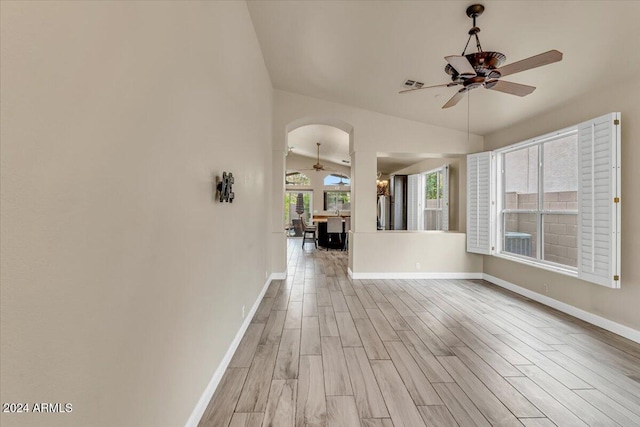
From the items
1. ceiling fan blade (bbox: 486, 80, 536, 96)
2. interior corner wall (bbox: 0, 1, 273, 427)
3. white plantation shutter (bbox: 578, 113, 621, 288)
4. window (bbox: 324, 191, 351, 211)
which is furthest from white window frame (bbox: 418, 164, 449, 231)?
interior corner wall (bbox: 0, 1, 273, 427)

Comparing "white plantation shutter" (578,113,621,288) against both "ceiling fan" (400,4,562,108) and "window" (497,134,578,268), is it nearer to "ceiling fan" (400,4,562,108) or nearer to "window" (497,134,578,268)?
"window" (497,134,578,268)

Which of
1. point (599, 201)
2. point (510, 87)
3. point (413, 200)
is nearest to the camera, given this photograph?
point (510, 87)

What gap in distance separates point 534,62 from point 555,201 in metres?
2.33

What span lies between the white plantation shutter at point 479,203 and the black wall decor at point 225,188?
4.22 metres

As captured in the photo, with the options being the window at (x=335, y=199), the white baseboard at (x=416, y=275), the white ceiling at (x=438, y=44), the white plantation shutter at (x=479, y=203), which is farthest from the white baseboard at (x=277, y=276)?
the window at (x=335, y=199)

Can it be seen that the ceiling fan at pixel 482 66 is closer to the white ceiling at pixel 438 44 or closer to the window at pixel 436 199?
the white ceiling at pixel 438 44

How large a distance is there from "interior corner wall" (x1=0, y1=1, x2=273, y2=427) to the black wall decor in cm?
14

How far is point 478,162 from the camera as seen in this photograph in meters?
4.83

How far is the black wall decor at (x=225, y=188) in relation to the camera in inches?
81.6

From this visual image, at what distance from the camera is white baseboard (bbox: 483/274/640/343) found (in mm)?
2787

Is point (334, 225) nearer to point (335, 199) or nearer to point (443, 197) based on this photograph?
point (443, 197)

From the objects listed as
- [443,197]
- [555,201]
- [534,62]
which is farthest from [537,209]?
[534,62]

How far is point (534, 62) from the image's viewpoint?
7.02ft

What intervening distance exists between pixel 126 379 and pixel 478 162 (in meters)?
5.30
